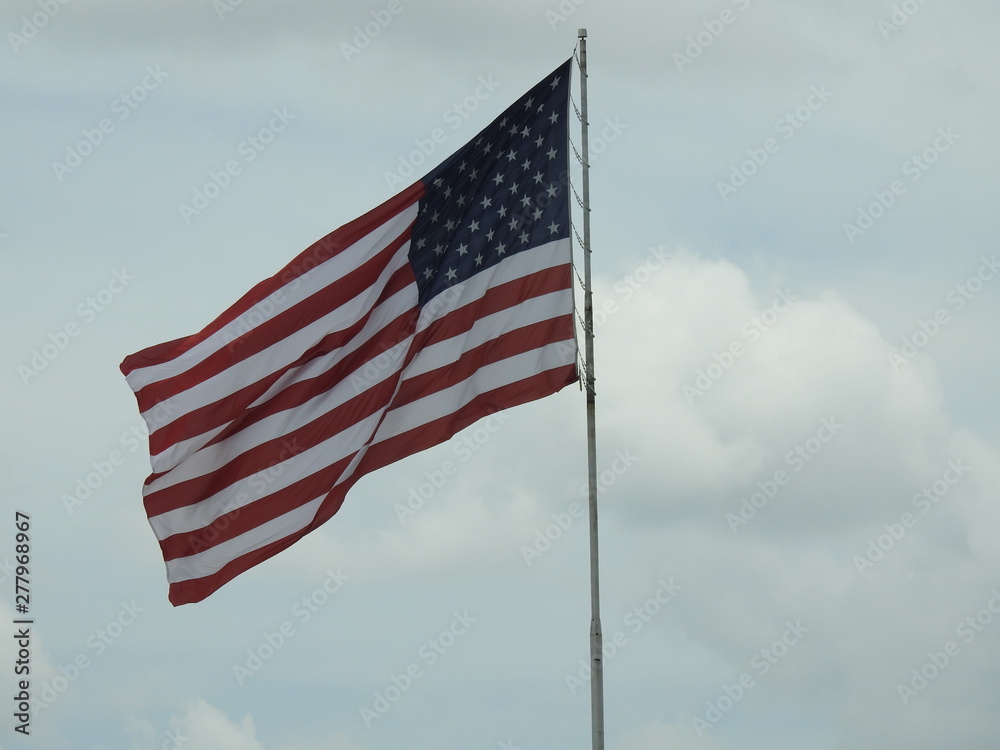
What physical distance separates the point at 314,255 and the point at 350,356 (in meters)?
1.99

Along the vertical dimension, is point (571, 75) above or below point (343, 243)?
above

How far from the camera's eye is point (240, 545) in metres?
30.4

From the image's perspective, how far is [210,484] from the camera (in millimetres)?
30656

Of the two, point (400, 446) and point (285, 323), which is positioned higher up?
point (285, 323)

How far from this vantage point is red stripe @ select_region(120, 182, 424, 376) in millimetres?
30672

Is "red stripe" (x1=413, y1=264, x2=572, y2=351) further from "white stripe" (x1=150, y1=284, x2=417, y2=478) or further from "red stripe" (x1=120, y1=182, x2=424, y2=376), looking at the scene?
"red stripe" (x1=120, y1=182, x2=424, y2=376)

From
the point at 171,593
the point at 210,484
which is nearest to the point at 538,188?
the point at 210,484

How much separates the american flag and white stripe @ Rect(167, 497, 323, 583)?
3cm

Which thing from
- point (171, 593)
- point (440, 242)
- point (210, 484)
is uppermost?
point (440, 242)

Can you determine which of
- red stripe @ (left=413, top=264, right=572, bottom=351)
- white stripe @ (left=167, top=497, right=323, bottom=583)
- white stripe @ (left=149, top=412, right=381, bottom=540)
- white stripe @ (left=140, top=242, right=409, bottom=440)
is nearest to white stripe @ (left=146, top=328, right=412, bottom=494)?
white stripe @ (left=149, top=412, right=381, bottom=540)

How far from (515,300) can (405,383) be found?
2.48 meters

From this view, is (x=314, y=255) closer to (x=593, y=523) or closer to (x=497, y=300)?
(x=497, y=300)

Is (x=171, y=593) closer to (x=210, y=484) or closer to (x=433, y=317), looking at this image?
(x=210, y=484)

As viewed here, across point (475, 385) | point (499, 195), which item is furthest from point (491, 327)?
point (499, 195)
